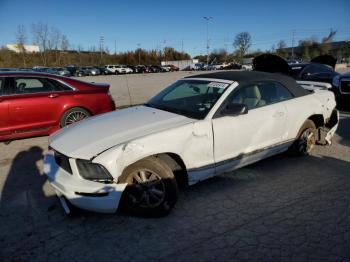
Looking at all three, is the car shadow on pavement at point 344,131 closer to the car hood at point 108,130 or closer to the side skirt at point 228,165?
the side skirt at point 228,165

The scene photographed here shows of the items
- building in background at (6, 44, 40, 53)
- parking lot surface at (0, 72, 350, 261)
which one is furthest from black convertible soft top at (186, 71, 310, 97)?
building in background at (6, 44, 40, 53)

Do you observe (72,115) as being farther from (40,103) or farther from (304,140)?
(304,140)

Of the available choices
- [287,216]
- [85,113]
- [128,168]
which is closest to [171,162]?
[128,168]

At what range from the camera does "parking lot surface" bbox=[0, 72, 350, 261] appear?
281 cm

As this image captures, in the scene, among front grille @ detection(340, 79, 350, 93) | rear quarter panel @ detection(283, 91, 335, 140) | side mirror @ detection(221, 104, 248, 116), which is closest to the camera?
side mirror @ detection(221, 104, 248, 116)

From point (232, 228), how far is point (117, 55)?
9077 centimetres

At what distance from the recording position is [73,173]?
10.4 ft

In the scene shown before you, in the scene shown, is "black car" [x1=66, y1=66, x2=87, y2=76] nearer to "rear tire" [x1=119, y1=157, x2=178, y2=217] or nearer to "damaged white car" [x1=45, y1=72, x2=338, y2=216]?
"damaged white car" [x1=45, y1=72, x2=338, y2=216]

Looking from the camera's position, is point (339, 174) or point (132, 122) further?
point (339, 174)

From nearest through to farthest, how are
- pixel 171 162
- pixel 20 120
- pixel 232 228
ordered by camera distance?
1. pixel 232 228
2. pixel 171 162
3. pixel 20 120

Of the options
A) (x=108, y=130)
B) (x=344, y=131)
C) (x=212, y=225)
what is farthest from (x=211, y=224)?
(x=344, y=131)

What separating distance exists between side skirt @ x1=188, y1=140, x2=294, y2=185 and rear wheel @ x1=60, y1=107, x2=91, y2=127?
12.8 feet

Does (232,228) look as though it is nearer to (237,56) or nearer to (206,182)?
(206,182)

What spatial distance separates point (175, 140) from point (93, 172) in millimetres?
930
